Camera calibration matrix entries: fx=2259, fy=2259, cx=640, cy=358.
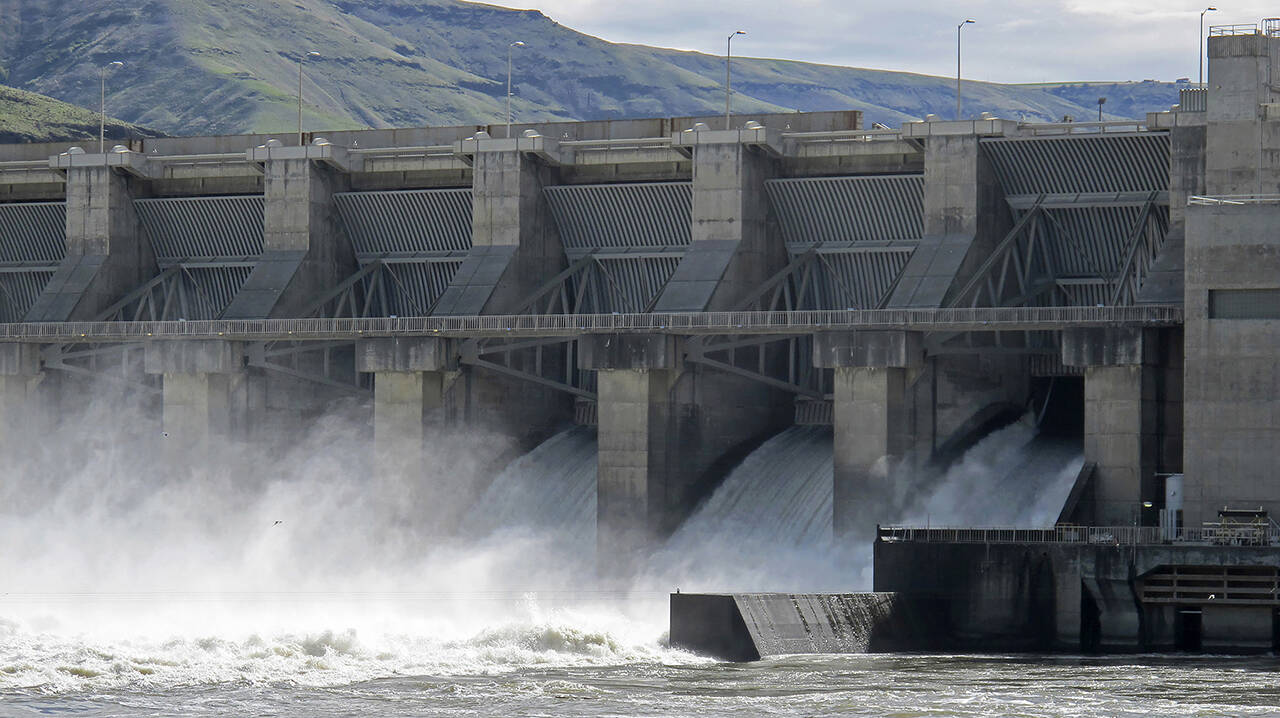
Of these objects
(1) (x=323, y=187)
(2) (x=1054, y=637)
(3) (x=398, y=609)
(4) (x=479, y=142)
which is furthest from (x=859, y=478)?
(1) (x=323, y=187)

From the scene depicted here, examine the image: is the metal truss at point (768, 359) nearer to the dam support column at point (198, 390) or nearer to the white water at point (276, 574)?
the white water at point (276, 574)

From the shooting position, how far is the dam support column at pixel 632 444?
74.4 metres

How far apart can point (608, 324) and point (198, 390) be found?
16.5 metres

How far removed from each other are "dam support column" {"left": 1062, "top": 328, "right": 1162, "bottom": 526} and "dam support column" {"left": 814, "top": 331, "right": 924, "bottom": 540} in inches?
234

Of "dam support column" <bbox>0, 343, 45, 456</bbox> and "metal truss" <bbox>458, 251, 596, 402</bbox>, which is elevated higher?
"metal truss" <bbox>458, 251, 596, 402</bbox>

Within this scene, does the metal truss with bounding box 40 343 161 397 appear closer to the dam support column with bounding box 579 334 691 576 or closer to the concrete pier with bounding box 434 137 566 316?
the concrete pier with bounding box 434 137 566 316

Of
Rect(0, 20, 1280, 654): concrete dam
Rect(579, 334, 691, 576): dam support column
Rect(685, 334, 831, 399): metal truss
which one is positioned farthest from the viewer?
Rect(685, 334, 831, 399): metal truss

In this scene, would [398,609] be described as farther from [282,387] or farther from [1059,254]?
[1059,254]

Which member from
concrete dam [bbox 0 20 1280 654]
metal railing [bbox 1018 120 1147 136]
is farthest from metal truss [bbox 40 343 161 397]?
metal railing [bbox 1018 120 1147 136]

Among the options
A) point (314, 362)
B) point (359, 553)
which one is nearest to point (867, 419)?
point (359, 553)

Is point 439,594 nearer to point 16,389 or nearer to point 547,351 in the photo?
point 547,351

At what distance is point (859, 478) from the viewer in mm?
70312

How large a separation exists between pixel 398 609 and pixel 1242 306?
26.4m

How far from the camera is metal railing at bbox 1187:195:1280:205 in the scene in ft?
213
